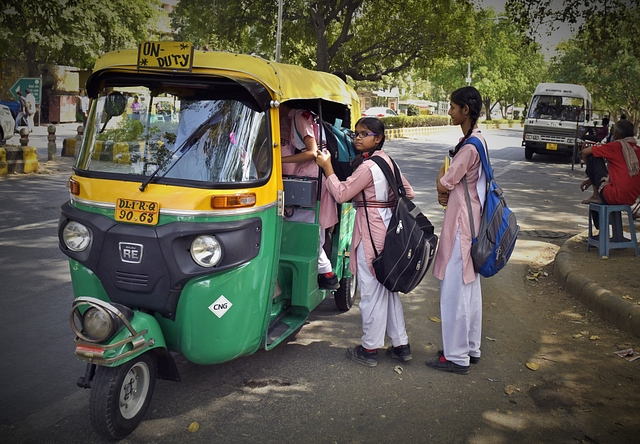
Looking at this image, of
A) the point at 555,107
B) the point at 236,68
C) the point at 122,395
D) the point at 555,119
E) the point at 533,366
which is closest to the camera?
the point at 122,395

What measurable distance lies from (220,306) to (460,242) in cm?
176

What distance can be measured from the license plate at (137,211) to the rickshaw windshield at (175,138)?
0.59ft

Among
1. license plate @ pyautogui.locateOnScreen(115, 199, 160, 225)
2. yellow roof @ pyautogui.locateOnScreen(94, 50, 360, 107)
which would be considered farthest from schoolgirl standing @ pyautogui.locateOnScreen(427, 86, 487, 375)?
license plate @ pyautogui.locateOnScreen(115, 199, 160, 225)

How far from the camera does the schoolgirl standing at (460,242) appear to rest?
4.43 meters

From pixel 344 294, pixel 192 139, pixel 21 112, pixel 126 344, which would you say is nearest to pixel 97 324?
pixel 126 344

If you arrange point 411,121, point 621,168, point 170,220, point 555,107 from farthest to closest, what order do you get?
1. point 411,121
2. point 555,107
3. point 621,168
4. point 170,220

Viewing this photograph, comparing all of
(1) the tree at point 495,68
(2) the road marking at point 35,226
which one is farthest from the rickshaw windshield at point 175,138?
(1) the tree at point 495,68

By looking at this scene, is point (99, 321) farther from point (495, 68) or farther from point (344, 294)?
point (495, 68)

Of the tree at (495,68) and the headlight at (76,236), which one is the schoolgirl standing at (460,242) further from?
the tree at (495,68)

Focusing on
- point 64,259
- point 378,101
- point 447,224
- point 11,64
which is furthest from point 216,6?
point 378,101

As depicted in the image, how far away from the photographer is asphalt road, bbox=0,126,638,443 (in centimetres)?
367

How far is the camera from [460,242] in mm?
4492

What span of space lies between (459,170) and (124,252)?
2.22 metres

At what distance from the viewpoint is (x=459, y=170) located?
4371mm
